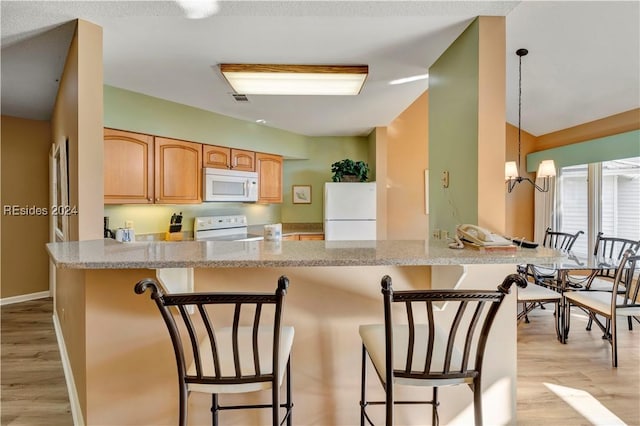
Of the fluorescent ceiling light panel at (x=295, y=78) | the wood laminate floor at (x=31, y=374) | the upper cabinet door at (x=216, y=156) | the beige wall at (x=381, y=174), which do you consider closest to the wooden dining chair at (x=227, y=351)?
the wood laminate floor at (x=31, y=374)

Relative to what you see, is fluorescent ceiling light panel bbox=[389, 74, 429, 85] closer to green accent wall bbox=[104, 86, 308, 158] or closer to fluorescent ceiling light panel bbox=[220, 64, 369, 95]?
fluorescent ceiling light panel bbox=[220, 64, 369, 95]

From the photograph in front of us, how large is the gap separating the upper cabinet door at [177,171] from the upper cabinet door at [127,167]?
0.31 feet

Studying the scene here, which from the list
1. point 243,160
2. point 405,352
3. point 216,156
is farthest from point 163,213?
point 405,352

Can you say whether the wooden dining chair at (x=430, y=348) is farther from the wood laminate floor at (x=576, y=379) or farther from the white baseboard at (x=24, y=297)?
the white baseboard at (x=24, y=297)

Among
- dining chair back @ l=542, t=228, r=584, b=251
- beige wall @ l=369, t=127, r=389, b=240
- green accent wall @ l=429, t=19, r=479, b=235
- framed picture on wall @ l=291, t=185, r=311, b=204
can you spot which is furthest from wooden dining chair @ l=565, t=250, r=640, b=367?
framed picture on wall @ l=291, t=185, r=311, b=204

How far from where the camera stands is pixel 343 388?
1779mm

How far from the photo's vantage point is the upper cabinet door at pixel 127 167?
10.1 ft

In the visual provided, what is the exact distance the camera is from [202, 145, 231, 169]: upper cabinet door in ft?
13.0

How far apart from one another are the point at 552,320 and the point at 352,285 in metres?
3.10

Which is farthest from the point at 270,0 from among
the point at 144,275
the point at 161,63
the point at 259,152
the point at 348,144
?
the point at 348,144

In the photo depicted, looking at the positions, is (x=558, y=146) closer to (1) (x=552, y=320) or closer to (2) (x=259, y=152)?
(1) (x=552, y=320)

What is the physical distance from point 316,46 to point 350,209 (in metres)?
2.60

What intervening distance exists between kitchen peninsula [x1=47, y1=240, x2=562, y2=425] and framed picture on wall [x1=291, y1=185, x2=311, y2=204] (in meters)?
3.62

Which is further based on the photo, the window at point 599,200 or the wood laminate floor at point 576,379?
the window at point 599,200
